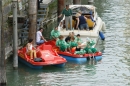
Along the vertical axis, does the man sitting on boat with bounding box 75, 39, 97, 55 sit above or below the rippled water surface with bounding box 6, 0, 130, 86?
above

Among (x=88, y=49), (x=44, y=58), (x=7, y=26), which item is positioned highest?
(x=7, y=26)

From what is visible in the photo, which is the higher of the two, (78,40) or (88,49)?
(78,40)

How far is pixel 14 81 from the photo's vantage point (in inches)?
927

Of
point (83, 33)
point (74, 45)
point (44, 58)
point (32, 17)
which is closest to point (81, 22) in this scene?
point (83, 33)

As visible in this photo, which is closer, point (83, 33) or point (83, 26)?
point (83, 33)

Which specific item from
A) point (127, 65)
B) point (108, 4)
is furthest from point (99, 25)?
point (108, 4)

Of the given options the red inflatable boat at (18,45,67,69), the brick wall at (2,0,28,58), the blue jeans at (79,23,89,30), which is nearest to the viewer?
the red inflatable boat at (18,45,67,69)

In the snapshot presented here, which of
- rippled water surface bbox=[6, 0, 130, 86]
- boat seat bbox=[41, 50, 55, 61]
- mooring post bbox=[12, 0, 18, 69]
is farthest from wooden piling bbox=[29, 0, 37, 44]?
mooring post bbox=[12, 0, 18, 69]

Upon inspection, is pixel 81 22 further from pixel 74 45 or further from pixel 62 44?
pixel 62 44

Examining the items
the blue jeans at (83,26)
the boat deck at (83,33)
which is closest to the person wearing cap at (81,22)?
the blue jeans at (83,26)

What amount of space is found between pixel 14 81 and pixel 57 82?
1.88m

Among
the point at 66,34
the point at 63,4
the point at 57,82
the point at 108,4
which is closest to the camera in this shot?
the point at 57,82

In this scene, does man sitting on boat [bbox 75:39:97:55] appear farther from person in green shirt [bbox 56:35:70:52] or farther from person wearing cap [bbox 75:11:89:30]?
person wearing cap [bbox 75:11:89:30]

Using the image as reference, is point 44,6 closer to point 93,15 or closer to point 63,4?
point 63,4
